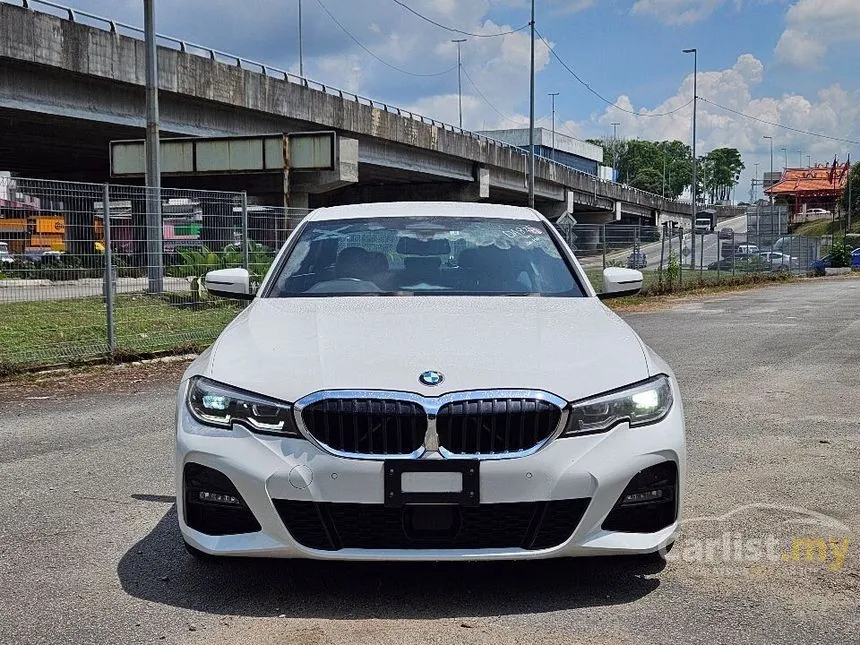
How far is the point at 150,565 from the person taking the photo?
12.9 ft

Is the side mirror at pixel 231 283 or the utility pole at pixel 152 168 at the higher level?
the utility pole at pixel 152 168

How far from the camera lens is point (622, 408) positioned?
3441mm

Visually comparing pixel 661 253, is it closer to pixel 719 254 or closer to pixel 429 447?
pixel 719 254

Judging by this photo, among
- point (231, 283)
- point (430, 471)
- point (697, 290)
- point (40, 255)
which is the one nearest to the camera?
point (430, 471)

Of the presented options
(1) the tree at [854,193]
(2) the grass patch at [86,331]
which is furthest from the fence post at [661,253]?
(1) the tree at [854,193]

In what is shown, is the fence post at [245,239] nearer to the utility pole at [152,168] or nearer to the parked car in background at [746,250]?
the utility pole at [152,168]

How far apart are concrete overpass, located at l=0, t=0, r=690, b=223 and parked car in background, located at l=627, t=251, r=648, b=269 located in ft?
30.6

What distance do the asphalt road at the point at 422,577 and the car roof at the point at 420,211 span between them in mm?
1804

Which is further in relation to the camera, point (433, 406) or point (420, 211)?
point (420, 211)

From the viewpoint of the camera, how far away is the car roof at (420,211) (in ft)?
17.9

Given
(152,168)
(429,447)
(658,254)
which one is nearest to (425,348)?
(429,447)

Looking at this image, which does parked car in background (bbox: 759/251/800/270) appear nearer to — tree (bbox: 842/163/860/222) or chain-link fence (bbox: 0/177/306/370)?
chain-link fence (bbox: 0/177/306/370)

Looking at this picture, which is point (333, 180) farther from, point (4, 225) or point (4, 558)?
point (4, 558)

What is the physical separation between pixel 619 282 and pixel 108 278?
7145 mm
